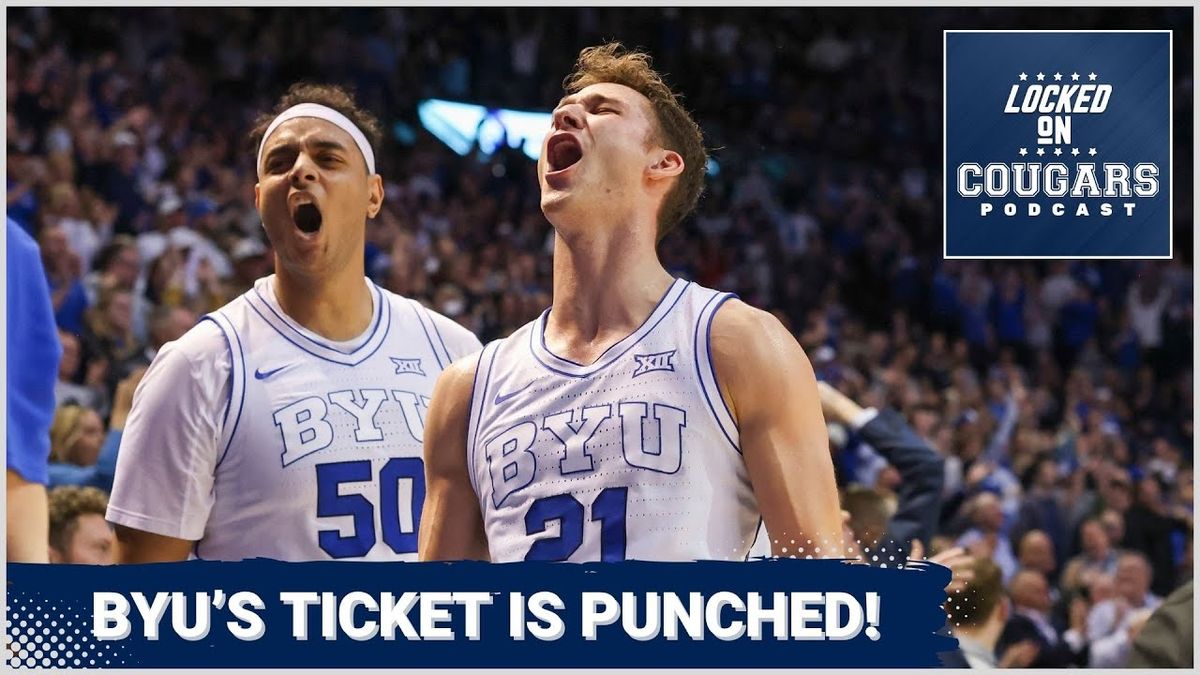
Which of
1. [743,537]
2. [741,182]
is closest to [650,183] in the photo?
[743,537]

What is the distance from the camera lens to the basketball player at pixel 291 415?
12.9ft

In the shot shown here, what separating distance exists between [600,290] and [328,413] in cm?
82

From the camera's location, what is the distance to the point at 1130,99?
178 inches

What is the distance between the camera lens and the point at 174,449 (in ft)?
12.8

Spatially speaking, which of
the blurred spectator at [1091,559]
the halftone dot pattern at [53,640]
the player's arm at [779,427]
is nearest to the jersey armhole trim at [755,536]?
the player's arm at [779,427]

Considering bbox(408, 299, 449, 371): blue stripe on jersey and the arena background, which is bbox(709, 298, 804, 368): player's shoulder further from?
the arena background

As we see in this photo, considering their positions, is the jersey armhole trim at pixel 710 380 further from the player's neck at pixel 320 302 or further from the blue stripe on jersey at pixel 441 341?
the player's neck at pixel 320 302

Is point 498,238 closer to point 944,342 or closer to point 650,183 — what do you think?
point 944,342

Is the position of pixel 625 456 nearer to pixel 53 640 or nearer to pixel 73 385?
pixel 53 640

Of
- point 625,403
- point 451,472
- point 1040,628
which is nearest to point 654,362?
point 625,403

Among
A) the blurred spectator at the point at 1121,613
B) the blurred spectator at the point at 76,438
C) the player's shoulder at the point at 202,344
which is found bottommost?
the blurred spectator at the point at 1121,613

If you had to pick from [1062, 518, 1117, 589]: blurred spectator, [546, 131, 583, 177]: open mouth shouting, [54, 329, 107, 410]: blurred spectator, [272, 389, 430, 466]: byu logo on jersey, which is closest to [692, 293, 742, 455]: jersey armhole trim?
[546, 131, 583, 177]: open mouth shouting

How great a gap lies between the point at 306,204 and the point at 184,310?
277cm

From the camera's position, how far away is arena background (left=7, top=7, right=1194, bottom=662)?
7691mm
